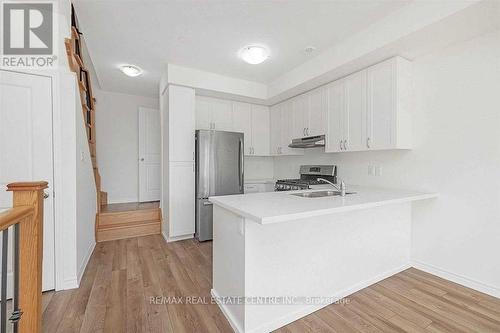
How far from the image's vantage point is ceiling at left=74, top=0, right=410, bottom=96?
2.06 m

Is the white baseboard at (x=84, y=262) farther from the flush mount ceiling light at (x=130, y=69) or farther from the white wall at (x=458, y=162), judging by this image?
the white wall at (x=458, y=162)

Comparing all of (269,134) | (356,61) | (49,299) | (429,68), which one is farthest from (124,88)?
(429,68)

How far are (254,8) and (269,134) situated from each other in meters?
2.59

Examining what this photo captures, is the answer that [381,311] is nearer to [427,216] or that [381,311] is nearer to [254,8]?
[427,216]

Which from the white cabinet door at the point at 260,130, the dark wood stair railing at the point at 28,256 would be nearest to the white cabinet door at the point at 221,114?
the white cabinet door at the point at 260,130

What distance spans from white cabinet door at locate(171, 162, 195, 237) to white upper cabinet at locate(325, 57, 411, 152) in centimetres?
216

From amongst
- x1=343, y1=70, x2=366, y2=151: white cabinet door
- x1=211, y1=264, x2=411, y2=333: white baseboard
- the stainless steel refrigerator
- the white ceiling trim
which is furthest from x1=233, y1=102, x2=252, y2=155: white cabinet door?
x1=211, y1=264, x2=411, y2=333: white baseboard

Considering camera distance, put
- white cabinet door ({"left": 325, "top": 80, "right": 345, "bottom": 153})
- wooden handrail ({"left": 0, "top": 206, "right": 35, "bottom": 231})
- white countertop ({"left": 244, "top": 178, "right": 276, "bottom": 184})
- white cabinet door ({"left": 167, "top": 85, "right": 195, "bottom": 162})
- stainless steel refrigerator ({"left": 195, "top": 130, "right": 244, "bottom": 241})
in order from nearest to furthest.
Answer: wooden handrail ({"left": 0, "top": 206, "right": 35, "bottom": 231}) → white cabinet door ({"left": 325, "top": 80, "right": 345, "bottom": 153}) → white cabinet door ({"left": 167, "top": 85, "right": 195, "bottom": 162}) → stainless steel refrigerator ({"left": 195, "top": 130, "right": 244, "bottom": 241}) → white countertop ({"left": 244, "top": 178, "right": 276, "bottom": 184})

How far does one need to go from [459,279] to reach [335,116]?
2.14 meters

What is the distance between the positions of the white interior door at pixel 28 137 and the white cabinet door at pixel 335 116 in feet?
10.1

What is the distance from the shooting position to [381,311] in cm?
182

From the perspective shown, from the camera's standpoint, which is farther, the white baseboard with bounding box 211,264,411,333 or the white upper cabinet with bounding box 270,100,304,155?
the white upper cabinet with bounding box 270,100,304,155

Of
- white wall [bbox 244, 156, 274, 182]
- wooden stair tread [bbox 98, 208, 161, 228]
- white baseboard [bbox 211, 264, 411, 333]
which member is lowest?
white baseboard [bbox 211, 264, 411, 333]

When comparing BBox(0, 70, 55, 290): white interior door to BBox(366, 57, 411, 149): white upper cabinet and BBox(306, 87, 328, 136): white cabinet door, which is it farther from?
BBox(366, 57, 411, 149): white upper cabinet
